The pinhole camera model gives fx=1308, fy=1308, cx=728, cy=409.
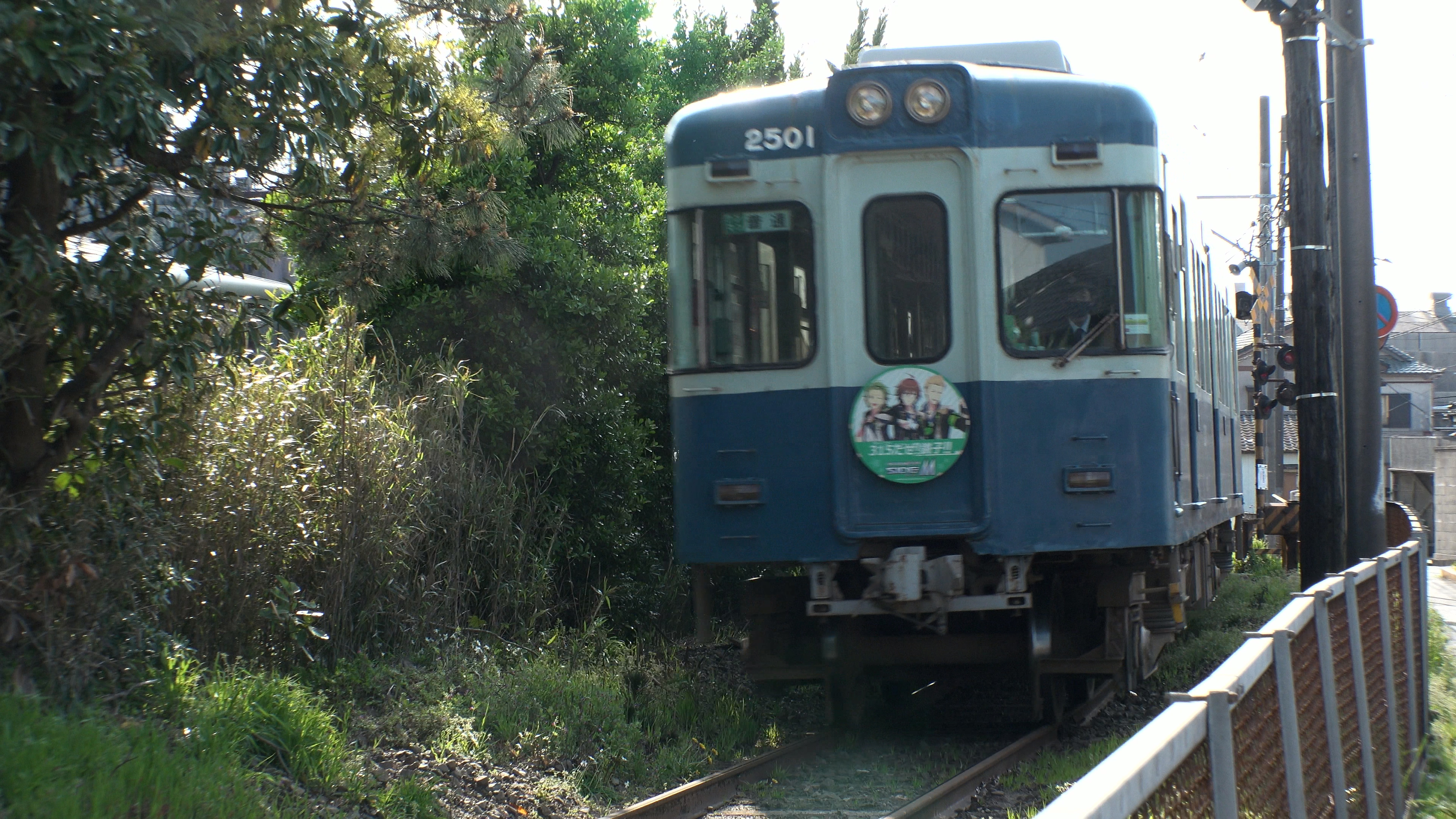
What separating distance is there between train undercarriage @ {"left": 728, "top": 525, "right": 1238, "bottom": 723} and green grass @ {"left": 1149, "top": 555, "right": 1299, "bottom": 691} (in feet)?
1.99

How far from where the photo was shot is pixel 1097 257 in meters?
6.54

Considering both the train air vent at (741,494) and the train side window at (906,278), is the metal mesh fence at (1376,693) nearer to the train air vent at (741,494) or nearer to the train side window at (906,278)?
the train side window at (906,278)

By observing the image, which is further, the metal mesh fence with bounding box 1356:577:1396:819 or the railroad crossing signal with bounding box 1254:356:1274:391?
the railroad crossing signal with bounding box 1254:356:1274:391

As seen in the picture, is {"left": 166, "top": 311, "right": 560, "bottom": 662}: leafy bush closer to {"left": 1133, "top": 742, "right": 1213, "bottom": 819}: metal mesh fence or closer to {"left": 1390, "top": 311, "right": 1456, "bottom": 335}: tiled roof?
{"left": 1133, "top": 742, "right": 1213, "bottom": 819}: metal mesh fence

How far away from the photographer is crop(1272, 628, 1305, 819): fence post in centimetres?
326

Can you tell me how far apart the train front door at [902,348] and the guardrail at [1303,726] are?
79.1 inches

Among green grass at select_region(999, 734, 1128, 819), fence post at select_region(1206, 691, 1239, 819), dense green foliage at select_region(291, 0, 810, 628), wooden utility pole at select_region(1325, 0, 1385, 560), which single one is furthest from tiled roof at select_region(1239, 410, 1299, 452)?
fence post at select_region(1206, 691, 1239, 819)

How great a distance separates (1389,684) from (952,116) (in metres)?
3.30

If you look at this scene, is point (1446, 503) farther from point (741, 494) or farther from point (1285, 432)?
point (741, 494)

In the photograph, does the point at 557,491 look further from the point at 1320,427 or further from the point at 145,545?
the point at 1320,427

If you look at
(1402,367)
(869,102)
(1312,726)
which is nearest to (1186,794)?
(1312,726)

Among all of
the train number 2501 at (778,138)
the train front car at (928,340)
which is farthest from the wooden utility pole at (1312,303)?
the train number 2501 at (778,138)

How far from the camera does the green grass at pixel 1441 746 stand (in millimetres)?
5484

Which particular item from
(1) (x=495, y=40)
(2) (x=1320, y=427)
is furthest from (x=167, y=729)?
(2) (x=1320, y=427)
